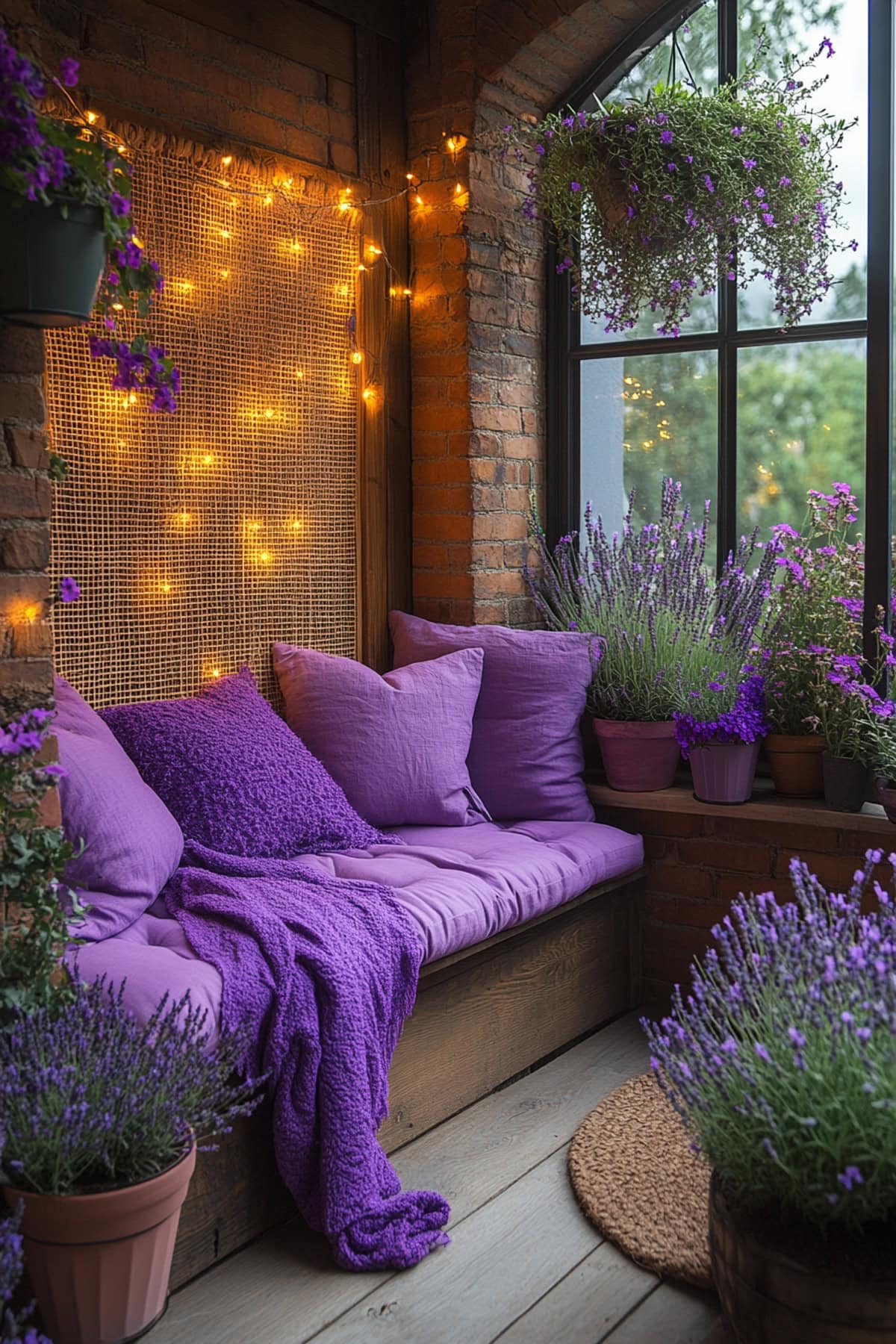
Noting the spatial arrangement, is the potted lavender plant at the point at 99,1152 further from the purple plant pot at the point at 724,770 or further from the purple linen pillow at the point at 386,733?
the purple plant pot at the point at 724,770

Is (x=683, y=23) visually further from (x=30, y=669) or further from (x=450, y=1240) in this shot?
(x=450, y=1240)

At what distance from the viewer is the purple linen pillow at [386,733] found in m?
3.34

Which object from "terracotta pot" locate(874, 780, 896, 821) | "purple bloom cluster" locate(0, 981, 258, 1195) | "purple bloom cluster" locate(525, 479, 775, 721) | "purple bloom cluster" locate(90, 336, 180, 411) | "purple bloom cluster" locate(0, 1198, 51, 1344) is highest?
"purple bloom cluster" locate(90, 336, 180, 411)

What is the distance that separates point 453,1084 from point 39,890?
1.24 metres

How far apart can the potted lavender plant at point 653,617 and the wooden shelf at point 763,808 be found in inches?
1.8

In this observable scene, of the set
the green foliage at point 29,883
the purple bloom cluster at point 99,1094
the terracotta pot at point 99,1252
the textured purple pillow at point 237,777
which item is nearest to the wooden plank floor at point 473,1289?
the terracotta pot at point 99,1252

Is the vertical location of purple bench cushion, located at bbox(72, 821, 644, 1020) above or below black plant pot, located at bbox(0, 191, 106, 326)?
below

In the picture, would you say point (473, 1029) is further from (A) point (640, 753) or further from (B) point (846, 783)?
(B) point (846, 783)

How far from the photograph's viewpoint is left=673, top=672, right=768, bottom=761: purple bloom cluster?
3.36 meters

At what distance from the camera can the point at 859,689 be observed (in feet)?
10.7

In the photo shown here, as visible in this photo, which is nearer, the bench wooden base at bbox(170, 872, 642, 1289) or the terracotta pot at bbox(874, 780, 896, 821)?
the bench wooden base at bbox(170, 872, 642, 1289)

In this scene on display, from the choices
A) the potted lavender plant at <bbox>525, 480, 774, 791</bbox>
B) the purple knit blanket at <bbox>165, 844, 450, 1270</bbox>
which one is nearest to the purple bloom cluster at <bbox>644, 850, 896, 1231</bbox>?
the purple knit blanket at <bbox>165, 844, 450, 1270</bbox>

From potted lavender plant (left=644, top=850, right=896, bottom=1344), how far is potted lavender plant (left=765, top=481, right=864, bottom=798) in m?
1.49

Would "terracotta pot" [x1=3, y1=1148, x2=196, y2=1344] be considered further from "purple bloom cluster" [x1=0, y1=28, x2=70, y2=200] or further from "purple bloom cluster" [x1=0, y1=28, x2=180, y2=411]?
"purple bloom cluster" [x1=0, y1=28, x2=70, y2=200]
